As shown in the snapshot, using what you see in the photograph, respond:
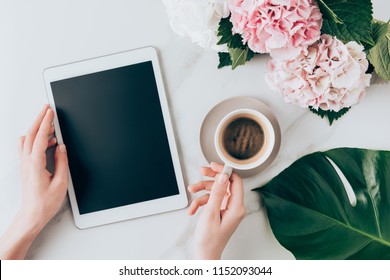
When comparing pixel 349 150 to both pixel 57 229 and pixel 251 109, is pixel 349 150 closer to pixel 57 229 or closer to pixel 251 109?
pixel 251 109

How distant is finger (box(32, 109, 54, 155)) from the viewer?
743 millimetres

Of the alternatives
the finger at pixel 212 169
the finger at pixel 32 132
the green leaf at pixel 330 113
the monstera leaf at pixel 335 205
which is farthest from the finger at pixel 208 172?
the finger at pixel 32 132

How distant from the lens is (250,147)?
2.44 feet

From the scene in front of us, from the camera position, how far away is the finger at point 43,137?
743mm

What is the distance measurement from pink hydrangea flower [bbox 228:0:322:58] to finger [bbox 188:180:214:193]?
30 cm

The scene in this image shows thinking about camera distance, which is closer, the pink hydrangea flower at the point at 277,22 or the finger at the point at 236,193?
the pink hydrangea flower at the point at 277,22

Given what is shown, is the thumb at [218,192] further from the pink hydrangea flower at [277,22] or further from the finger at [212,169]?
the pink hydrangea flower at [277,22]

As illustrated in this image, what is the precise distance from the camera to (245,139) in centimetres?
74

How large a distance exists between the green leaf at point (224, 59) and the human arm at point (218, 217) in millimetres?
217

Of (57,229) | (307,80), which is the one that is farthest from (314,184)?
(57,229)

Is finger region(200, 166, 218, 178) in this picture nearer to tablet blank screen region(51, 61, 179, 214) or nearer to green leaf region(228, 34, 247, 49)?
tablet blank screen region(51, 61, 179, 214)

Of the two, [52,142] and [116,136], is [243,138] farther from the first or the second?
[52,142]

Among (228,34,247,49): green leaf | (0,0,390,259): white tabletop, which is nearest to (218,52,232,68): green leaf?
(0,0,390,259): white tabletop

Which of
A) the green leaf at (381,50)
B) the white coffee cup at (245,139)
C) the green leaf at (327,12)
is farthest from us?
the white coffee cup at (245,139)
